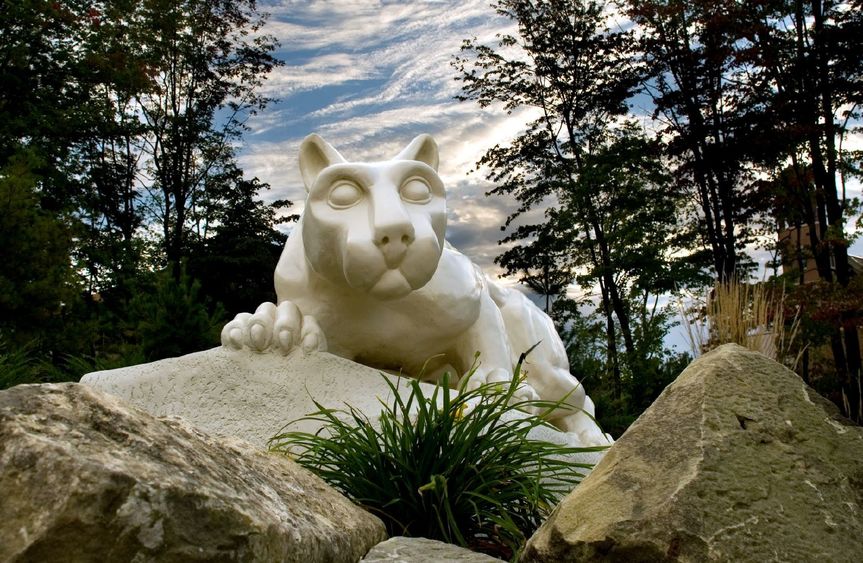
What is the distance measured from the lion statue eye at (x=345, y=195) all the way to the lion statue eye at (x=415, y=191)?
0.66 ft

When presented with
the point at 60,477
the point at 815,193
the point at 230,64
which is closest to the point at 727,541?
the point at 60,477

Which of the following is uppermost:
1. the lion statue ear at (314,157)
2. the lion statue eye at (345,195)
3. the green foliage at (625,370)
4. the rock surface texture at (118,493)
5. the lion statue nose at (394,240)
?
the lion statue ear at (314,157)

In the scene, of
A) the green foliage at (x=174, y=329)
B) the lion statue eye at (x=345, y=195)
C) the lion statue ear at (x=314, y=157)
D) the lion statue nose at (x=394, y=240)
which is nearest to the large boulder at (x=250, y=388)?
the lion statue nose at (x=394, y=240)

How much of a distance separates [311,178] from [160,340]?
140 inches

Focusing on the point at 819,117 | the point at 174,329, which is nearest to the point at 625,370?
the point at 819,117

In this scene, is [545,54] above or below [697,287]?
above

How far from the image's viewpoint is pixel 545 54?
19.7m

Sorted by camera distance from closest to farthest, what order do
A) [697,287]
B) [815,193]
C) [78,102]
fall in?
[815,193] < [697,287] < [78,102]

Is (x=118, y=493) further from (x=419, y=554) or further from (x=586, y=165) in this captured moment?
(x=586, y=165)

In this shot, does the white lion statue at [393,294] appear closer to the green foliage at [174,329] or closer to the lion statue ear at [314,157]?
the lion statue ear at [314,157]

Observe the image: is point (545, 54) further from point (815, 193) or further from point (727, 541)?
point (727, 541)

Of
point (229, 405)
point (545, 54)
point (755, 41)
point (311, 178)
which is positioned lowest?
point (229, 405)

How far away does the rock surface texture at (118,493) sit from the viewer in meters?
1.00

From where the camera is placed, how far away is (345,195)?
11.0 feet
